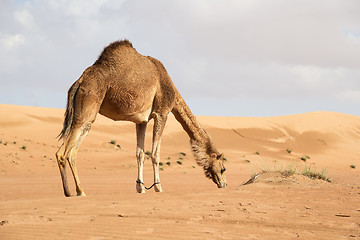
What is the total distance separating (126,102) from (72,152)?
1.54 meters

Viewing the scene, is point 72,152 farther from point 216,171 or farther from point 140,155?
point 216,171

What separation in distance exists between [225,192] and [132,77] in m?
3.10

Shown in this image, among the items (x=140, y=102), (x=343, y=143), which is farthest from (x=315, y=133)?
(x=140, y=102)

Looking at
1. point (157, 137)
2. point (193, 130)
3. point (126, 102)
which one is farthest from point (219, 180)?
point (126, 102)

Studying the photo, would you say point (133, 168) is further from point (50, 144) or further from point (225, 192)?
point (225, 192)

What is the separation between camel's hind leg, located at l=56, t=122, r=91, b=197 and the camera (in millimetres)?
8711

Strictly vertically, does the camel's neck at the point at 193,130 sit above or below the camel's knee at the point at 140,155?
above

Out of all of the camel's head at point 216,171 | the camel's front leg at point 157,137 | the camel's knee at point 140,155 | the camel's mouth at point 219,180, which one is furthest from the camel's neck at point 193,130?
the camel's knee at point 140,155

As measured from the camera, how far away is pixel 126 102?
9.51 metres

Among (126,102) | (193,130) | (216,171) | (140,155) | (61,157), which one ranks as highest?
(126,102)

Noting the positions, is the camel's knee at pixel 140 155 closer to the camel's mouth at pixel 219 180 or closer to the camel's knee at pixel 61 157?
the camel's mouth at pixel 219 180

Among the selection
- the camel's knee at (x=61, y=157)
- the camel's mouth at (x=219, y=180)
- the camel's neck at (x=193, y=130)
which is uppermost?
the camel's neck at (x=193, y=130)

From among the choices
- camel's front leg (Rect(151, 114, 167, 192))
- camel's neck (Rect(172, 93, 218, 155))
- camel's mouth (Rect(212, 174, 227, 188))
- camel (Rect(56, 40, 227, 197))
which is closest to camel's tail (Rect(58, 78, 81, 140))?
camel (Rect(56, 40, 227, 197))

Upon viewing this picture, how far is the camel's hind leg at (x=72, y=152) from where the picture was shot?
871cm
